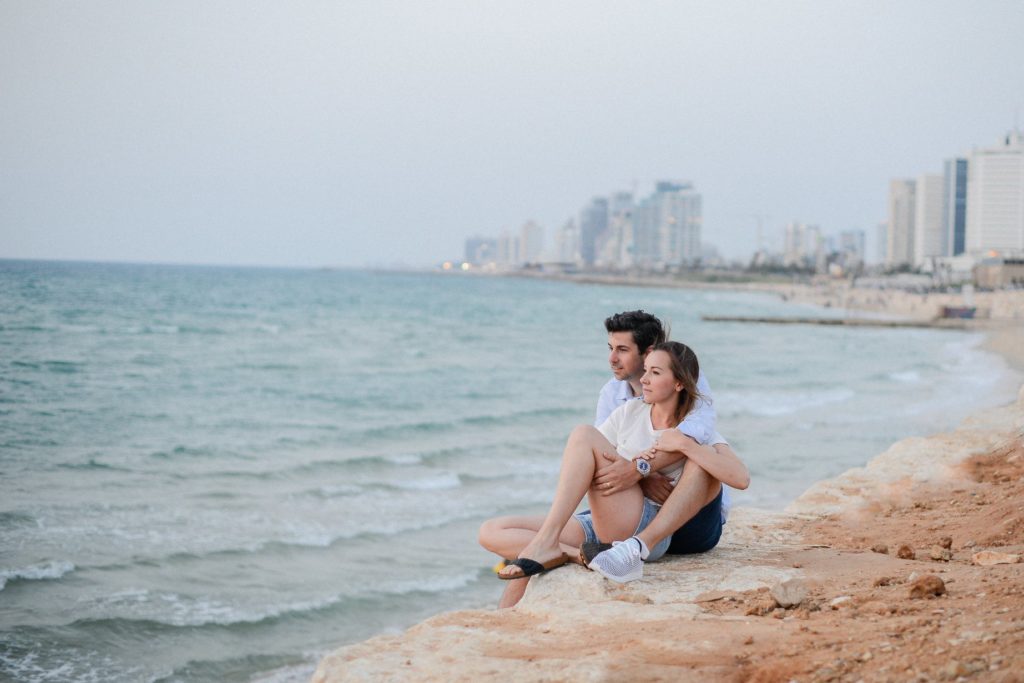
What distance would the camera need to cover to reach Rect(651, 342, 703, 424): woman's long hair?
4664 mm

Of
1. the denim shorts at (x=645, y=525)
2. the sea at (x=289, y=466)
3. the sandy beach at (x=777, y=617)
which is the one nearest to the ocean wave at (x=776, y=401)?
the sea at (x=289, y=466)

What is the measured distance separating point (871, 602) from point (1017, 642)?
0.94 meters

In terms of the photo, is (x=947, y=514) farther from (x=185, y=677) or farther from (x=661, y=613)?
(x=185, y=677)

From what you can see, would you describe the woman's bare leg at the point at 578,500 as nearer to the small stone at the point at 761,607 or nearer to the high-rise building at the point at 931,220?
the small stone at the point at 761,607

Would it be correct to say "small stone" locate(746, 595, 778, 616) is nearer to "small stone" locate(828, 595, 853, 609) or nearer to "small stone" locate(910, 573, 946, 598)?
"small stone" locate(828, 595, 853, 609)

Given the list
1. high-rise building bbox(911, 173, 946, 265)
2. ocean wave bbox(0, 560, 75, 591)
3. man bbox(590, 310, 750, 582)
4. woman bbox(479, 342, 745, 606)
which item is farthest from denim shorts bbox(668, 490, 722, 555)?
high-rise building bbox(911, 173, 946, 265)

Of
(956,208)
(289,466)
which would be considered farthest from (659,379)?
(956,208)

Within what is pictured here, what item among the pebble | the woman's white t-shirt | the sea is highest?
the woman's white t-shirt

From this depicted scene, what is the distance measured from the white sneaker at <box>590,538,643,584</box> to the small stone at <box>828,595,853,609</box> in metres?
0.92

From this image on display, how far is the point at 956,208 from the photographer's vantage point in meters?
186

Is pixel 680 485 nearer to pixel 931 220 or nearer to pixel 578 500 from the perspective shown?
pixel 578 500

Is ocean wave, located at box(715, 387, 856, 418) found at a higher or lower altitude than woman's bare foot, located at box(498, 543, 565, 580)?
lower

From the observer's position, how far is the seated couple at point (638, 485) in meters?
4.57

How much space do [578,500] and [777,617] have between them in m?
1.13
